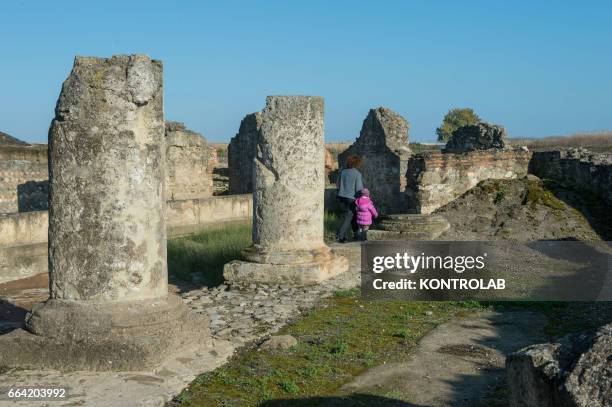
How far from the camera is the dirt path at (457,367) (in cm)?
460

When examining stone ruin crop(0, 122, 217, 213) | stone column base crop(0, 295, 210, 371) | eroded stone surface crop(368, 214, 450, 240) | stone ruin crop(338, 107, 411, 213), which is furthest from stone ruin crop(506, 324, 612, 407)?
stone ruin crop(0, 122, 217, 213)

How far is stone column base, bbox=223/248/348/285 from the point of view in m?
8.66

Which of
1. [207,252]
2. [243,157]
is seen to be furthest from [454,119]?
[207,252]

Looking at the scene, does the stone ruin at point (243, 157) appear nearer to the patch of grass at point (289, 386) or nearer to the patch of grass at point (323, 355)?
the patch of grass at point (323, 355)

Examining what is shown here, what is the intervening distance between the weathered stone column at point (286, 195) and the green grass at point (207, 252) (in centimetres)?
125

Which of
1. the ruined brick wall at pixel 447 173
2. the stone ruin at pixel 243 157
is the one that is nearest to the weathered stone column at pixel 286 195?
the ruined brick wall at pixel 447 173

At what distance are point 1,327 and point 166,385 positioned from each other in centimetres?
363

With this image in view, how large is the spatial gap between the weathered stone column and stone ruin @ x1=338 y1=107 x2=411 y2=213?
24.1 feet

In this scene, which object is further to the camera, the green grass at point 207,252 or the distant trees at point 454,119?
the distant trees at point 454,119

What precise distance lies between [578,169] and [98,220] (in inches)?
481

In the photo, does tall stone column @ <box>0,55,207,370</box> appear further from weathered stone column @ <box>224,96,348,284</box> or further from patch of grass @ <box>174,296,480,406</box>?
weathered stone column @ <box>224,96,348,284</box>

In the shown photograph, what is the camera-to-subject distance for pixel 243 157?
68.1 ft

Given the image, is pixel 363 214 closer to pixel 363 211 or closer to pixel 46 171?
pixel 363 211

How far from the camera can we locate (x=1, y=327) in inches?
294
